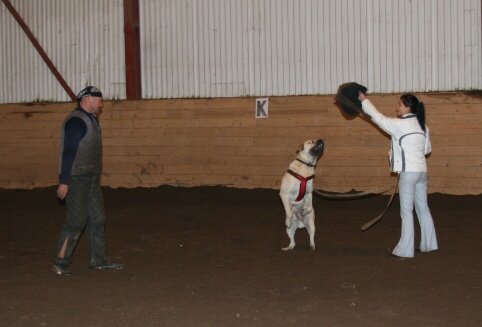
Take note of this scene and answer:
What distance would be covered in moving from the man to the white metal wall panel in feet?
25.2

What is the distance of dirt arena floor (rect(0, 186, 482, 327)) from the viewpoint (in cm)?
589

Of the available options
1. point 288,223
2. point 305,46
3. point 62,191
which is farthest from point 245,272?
point 305,46

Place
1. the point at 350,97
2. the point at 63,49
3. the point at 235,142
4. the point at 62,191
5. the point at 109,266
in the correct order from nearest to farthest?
the point at 62,191 → the point at 109,266 → the point at 350,97 → the point at 235,142 → the point at 63,49

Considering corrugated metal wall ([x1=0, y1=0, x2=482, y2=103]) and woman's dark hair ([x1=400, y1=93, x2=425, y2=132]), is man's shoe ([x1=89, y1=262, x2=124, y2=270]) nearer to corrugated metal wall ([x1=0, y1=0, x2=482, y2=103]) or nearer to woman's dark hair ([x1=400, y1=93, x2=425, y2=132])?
woman's dark hair ([x1=400, y1=93, x2=425, y2=132])

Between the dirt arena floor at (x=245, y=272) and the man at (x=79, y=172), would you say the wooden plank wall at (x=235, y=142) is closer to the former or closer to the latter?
the dirt arena floor at (x=245, y=272)

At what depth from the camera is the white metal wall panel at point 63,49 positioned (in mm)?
15227

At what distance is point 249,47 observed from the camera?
46.5 feet

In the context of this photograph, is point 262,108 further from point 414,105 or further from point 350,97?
point 414,105

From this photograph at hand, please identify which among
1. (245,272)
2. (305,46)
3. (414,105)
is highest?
(305,46)

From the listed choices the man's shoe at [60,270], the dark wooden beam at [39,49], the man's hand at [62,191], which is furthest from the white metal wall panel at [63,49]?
the man's hand at [62,191]

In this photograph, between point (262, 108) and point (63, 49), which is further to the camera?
point (63, 49)

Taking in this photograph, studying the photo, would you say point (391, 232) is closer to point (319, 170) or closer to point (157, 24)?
point (319, 170)

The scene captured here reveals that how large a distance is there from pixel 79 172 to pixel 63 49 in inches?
353

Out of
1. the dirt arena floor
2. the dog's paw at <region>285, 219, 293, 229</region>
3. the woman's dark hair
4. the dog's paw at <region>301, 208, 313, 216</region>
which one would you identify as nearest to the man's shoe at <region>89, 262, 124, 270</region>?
the dirt arena floor
